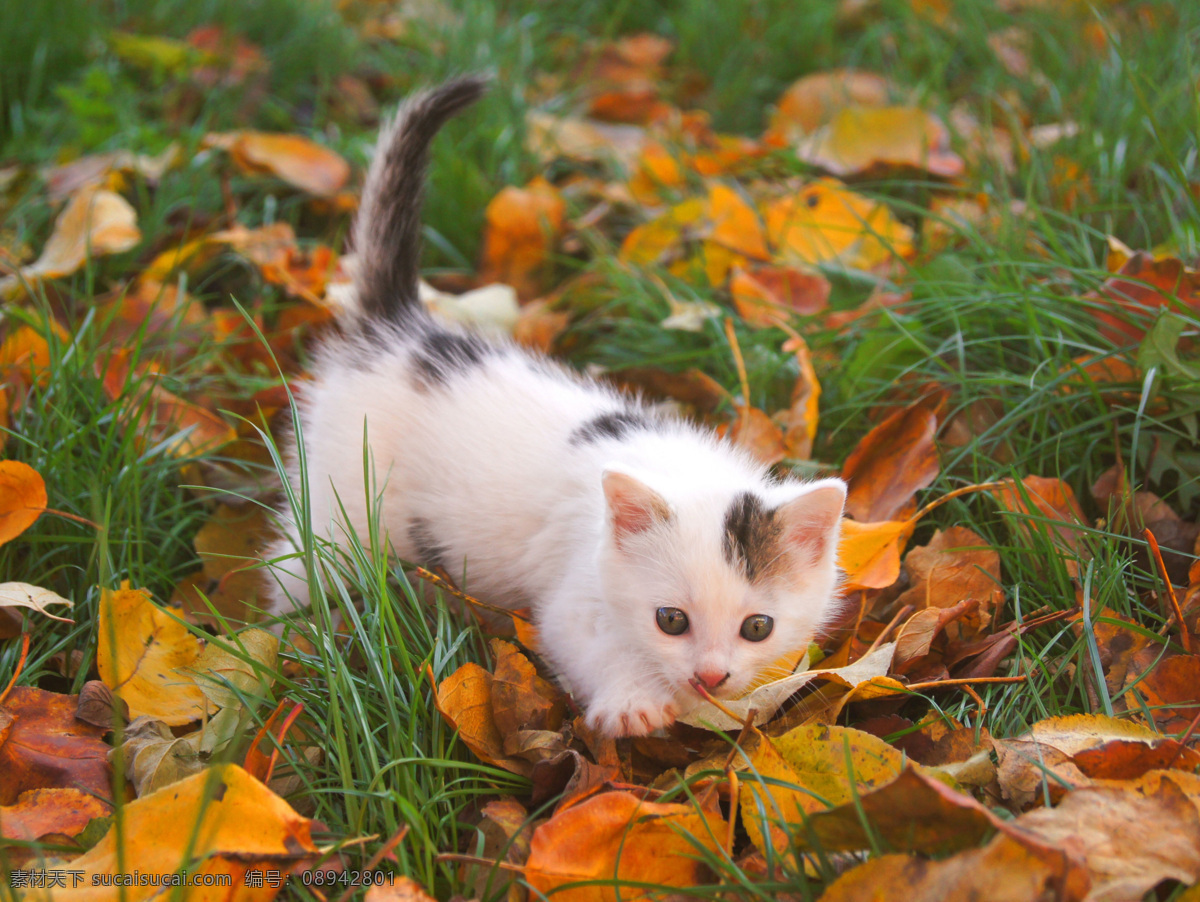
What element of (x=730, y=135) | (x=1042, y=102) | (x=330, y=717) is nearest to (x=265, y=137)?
(x=730, y=135)

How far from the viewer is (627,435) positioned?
194 centimetres

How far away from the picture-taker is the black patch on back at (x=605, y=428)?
1.94 meters

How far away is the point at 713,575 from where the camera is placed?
159 centimetres

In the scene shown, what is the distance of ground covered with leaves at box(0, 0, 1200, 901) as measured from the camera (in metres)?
1.32

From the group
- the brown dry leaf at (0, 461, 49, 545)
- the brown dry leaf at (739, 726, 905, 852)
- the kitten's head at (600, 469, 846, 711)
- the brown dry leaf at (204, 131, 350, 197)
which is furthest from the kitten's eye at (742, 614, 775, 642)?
the brown dry leaf at (204, 131, 350, 197)

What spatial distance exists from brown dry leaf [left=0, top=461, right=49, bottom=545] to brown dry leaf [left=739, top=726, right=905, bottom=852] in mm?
1439

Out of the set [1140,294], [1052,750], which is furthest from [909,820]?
[1140,294]

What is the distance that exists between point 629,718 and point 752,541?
37 centimetres

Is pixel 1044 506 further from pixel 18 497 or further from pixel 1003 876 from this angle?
pixel 18 497

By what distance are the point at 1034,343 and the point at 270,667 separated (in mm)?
1791

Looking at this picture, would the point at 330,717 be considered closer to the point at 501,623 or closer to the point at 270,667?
the point at 270,667

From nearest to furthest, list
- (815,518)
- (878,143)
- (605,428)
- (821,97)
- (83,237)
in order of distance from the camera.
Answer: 1. (815,518)
2. (605,428)
3. (83,237)
4. (878,143)
5. (821,97)

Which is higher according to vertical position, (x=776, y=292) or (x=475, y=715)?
(x=776, y=292)

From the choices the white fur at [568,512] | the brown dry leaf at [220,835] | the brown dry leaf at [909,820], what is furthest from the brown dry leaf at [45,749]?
the brown dry leaf at [909,820]
